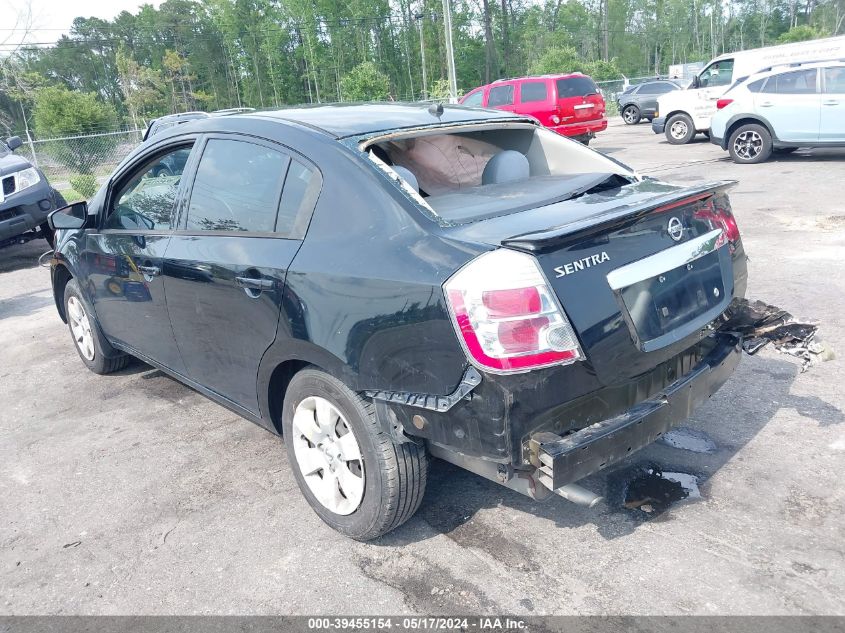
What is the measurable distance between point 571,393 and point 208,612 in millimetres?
1596

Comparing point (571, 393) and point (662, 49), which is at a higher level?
point (662, 49)

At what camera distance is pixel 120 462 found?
3906 millimetres

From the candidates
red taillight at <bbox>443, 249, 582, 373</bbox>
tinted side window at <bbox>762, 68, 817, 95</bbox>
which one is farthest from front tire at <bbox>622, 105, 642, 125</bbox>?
red taillight at <bbox>443, 249, 582, 373</bbox>

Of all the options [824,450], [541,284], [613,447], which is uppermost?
[541,284]

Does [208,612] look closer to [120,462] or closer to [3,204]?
[120,462]

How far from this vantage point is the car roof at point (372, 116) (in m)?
3.20

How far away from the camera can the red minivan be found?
18203 millimetres

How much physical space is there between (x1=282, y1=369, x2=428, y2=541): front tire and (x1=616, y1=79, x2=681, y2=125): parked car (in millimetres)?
26702

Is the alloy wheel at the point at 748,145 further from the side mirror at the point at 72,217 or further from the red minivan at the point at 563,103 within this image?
the side mirror at the point at 72,217

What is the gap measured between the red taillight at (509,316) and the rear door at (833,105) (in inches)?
483

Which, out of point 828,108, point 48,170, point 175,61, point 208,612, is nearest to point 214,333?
point 208,612

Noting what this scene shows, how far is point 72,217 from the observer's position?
14.7ft

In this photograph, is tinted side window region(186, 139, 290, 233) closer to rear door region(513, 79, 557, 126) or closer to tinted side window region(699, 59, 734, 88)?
rear door region(513, 79, 557, 126)

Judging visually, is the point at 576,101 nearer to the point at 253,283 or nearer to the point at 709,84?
the point at 709,84
